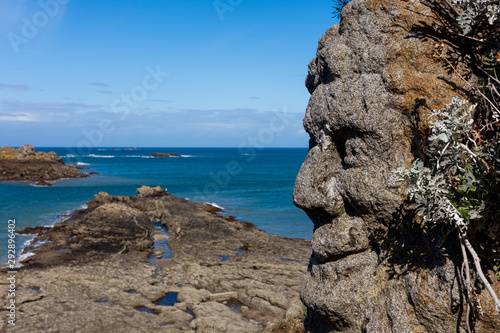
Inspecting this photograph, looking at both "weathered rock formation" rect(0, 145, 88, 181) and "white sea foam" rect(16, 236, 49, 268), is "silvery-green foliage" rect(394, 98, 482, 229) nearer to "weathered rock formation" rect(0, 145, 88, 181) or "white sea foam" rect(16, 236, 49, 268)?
"white sea foam" rect(16, 236, 49, 268)

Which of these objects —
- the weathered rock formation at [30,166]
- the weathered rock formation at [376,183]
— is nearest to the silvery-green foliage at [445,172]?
the weathered rock formation at [376,183]

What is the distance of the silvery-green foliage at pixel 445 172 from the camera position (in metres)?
4.52

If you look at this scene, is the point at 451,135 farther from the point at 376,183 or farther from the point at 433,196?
the point at 376,183

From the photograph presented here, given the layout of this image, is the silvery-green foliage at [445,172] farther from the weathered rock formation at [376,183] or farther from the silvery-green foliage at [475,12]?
the silvery-green foliage at [475,12]

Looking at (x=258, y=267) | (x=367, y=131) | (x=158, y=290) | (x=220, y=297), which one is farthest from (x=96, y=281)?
(x=367, y=131)

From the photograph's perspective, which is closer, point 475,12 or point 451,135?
point 451,135

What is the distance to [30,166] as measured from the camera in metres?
72.8

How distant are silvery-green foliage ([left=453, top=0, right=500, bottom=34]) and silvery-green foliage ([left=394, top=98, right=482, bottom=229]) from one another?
Result: 118 cm

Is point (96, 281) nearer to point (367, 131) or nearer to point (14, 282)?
point (14, 282)

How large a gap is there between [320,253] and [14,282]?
51.7 ft

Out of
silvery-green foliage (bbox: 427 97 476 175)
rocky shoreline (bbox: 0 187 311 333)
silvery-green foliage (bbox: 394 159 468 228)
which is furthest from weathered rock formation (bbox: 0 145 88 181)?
silvery-green foliage (bbox: 427 97 476 175)

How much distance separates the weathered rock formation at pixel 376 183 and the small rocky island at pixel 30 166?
68.5 metres

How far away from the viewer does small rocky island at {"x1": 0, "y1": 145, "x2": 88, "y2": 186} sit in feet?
224

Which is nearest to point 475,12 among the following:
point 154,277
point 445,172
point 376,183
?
point 445,172
